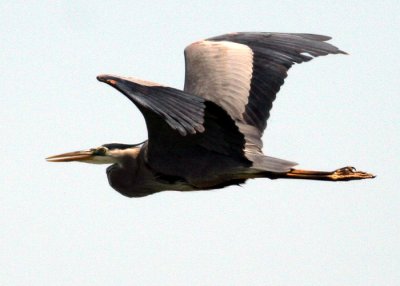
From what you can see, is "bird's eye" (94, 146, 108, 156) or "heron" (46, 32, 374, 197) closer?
"heron" (46, 32, 374, 197)

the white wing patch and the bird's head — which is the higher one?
the white wing patch

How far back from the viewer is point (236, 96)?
371 inches

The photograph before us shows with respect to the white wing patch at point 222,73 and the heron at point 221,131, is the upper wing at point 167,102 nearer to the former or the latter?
the heron at point 221,131

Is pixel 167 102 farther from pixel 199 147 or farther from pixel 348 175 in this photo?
pixel 348 175

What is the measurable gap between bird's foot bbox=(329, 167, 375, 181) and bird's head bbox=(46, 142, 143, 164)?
1729 millimetres

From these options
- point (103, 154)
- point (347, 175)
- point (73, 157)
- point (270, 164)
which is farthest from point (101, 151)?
point (347, 175)

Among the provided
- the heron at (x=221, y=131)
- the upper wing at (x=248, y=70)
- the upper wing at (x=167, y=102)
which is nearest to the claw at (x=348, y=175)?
the heron at (x=221, y=131)

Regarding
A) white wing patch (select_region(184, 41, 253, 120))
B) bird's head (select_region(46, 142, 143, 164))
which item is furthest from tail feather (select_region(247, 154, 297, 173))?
bird's head (select_region(46, 142, 143, 164))

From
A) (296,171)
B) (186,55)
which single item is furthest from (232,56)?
(296,171)

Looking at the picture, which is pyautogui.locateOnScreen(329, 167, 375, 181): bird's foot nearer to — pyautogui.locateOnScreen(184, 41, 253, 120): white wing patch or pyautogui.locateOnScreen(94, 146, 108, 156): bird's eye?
pyautogui.locateOnScreen(184, 41, 253, 120): white wing patch

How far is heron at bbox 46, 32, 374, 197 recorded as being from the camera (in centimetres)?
870

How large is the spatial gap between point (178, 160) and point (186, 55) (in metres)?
1.42

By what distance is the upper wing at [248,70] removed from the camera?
9.43m

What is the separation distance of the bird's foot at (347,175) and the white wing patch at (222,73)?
97 cm
